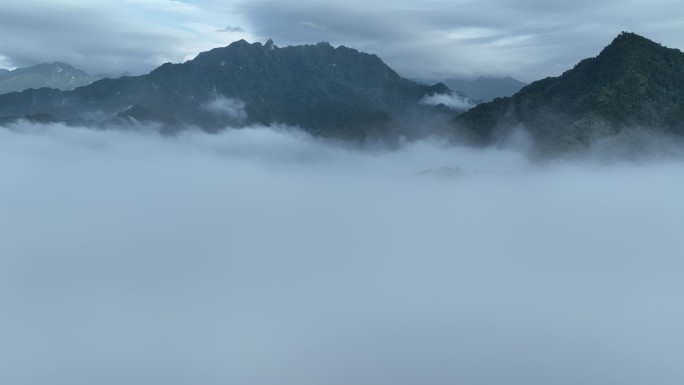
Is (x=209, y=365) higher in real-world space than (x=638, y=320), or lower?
lower

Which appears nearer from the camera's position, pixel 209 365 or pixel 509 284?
pixel 209 365

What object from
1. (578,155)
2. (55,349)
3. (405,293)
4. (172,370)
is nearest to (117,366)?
(172,370)

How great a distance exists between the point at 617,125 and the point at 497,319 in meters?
93.4

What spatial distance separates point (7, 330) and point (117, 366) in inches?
2369

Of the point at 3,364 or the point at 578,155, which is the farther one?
the point at 578,155

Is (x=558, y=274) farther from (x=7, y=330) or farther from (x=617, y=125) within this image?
(x=7, y=330)

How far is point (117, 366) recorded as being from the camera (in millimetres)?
162875

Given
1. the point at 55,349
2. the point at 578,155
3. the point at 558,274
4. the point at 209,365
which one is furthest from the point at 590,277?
the point at 55,349

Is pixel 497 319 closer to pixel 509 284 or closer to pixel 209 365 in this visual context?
pixel 509 284

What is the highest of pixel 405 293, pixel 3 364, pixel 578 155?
pixel 578 155

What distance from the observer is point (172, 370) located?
156 meters

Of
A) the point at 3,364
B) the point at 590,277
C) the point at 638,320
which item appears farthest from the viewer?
the point at 590,277

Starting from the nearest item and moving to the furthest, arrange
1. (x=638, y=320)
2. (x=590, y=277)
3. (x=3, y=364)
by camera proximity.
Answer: (x=638, y=320) → (x=3, y=364) → (x=590, y=277)

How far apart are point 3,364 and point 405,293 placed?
137 m
